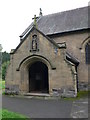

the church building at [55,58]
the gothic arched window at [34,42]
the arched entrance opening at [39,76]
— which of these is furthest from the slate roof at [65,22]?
the gothic arched window at [34,42]

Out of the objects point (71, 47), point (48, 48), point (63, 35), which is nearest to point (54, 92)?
point (48, 48)

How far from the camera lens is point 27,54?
15.2m

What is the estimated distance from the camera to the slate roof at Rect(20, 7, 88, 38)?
1884 centimetres

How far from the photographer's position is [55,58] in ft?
45.8

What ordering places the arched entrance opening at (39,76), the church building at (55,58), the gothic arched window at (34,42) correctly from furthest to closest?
the arched entrance opening at (39,76) → the gothic arched window at (34,42) → the church building at (55,58)

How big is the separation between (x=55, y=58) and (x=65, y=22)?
880 centimetres

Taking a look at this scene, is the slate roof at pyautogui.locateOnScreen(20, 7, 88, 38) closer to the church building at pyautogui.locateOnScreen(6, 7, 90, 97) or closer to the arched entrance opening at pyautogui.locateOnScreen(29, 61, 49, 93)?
the church building at pyautogui.locateOnScreen(6, 7, 90, 97)

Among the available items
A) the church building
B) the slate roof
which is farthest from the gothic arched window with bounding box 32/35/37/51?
the slate roof

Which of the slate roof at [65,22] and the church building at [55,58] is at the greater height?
the slate roof at [65,22]

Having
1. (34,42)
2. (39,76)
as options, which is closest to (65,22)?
(34,42)

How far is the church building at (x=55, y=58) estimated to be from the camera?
13.6 m

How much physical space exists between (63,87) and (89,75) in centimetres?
517

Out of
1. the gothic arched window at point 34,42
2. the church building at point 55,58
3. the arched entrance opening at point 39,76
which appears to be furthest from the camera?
the arched entrance opening at point 39,76

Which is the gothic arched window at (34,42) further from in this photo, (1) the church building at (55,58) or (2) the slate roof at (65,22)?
(2) the slate roof at (65,22)
